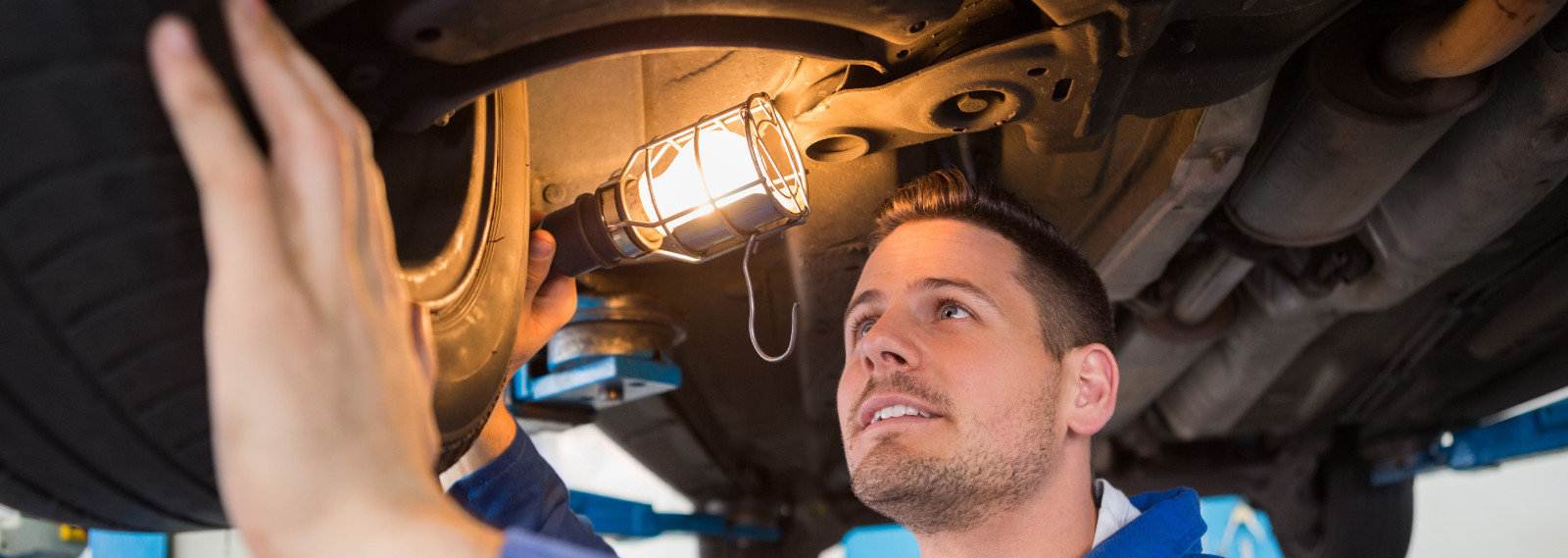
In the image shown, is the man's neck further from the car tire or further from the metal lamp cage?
the car tire

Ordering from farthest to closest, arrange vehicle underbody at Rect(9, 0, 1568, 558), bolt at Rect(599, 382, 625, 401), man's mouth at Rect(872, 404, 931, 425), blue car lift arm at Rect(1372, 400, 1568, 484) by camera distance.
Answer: blue car lift arm at Rect(1372, 400, 1568, 484)
bolt at Rect(599, 382, 625, 401)
man's mouth at Rect(872, 404, 931, 425)
vehicle underbody at Rect(9, 0, 1568, 558)

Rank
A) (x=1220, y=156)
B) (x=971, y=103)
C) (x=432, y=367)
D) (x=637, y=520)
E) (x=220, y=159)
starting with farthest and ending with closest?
(x=637, y=520) < (x=1220, y=156) < (x=971, y=103) < (x=432, y=367) < (x=220, y=159)

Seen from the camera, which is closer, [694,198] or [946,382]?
[694,198]

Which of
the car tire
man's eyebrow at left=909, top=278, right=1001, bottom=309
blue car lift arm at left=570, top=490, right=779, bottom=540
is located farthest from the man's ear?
blue car lift arm at left=570, top=490, right=779, bottom=540

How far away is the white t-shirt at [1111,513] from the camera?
1.30 meters

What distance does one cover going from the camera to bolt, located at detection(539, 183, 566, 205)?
3.93ft

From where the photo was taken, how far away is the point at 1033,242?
4.69 feet

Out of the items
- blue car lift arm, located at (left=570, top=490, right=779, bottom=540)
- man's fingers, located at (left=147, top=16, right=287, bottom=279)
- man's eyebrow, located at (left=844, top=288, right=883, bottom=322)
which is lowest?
man's fingers, located at (left=147, top=16, right=287, bottom=279)

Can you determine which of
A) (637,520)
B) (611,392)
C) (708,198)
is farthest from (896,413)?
(637,520)

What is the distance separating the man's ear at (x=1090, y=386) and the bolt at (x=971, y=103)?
1.89ft

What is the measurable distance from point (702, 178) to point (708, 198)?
0.02 m

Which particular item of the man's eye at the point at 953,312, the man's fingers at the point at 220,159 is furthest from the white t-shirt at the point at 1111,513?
the man's fingers at the point at 220,159

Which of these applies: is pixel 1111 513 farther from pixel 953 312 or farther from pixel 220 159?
pixel 220 159

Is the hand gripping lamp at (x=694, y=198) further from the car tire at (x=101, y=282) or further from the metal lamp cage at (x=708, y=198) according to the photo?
the car tire at (x=101, y=282)
